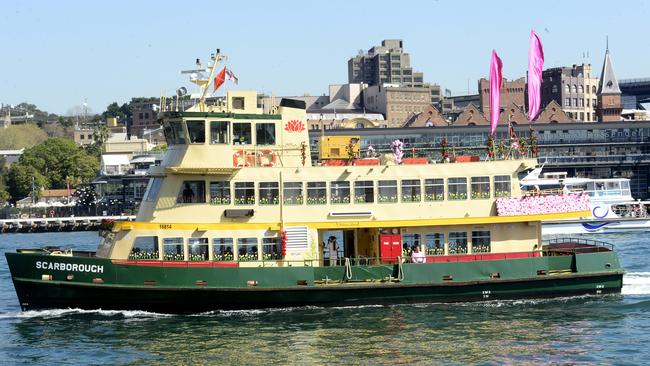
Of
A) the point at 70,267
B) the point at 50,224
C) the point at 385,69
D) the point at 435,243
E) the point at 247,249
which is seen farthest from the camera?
the point at 385,69

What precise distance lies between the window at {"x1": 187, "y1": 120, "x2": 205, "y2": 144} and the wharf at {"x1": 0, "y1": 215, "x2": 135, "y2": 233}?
66747 millimetres

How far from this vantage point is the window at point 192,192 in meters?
29.3

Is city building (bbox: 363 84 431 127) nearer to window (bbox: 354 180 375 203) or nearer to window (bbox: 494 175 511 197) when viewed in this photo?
window (bbox: 494 175 511 197)

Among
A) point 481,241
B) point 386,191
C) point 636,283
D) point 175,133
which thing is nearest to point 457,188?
point 481,241

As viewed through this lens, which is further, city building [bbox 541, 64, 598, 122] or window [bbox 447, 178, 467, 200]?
city building [bbox 541, 64, 598, 122]

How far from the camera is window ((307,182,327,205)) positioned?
29.9 m

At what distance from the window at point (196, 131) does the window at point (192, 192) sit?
1215mm

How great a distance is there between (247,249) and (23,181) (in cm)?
9723

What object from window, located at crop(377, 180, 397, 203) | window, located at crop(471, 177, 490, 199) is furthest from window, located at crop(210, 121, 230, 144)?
window, located at crop(471, 177, 490, 199)

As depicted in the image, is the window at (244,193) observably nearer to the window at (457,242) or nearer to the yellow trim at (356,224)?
the yellow trim at (356,224)

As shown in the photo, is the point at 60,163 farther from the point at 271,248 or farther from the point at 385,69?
the point at 271,248

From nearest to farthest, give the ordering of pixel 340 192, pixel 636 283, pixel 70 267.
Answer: pixel 70 267 → pixel 340 192 → pixel 636 283

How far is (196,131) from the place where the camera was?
29406mm

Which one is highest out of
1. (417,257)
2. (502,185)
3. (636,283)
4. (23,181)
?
(23,181)
